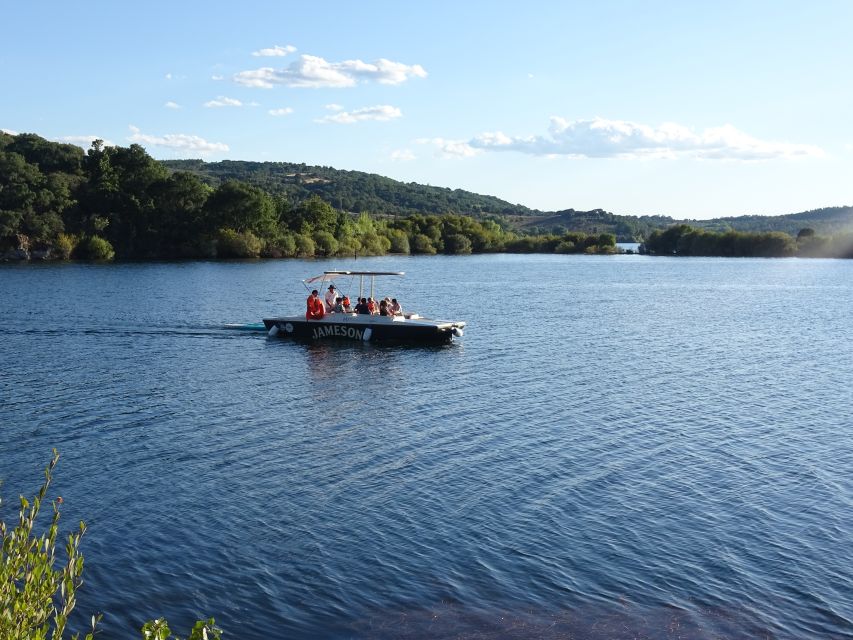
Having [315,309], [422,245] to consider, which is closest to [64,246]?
[422,245]

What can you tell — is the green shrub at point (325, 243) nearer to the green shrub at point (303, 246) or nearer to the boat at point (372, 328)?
Result: the green shrub at point (303, 246)

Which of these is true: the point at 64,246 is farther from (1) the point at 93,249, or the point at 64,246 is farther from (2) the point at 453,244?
(2) the point at 453,244

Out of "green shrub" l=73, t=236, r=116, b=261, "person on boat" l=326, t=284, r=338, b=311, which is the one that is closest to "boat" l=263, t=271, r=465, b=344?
"person on boat" l=326, t=284, r=338, b=311

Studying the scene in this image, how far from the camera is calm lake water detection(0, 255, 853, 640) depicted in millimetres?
15039

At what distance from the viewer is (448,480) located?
71.3ft

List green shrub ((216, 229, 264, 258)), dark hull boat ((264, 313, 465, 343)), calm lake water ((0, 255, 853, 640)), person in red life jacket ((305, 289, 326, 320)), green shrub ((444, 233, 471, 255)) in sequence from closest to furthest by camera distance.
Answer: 1. calm lake water ((0, 255, 853, 640))
2. dark hull boat ((264, 313, 465, 343))
3. person in red life jacket ((305, 289, 326, 320))
4. green shrub ((216, 229, 264, 258))
5. green shrub ((444, 233, 471, 255))

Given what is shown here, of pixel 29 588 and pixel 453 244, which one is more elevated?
A: pixel 453 244

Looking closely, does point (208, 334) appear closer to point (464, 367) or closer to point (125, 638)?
point (464, 367)

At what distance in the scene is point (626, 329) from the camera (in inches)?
2173

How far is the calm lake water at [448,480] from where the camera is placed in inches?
592

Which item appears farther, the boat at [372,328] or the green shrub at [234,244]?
the green shrub at [234,244]

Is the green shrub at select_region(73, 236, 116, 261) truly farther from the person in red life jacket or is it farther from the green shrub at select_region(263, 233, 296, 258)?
the person in red life jacket

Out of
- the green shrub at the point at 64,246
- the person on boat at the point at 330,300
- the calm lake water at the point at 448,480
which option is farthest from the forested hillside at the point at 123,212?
the person on boat at the point at 330,300

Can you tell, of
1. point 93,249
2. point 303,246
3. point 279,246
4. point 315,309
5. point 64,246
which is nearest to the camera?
point 315,309
